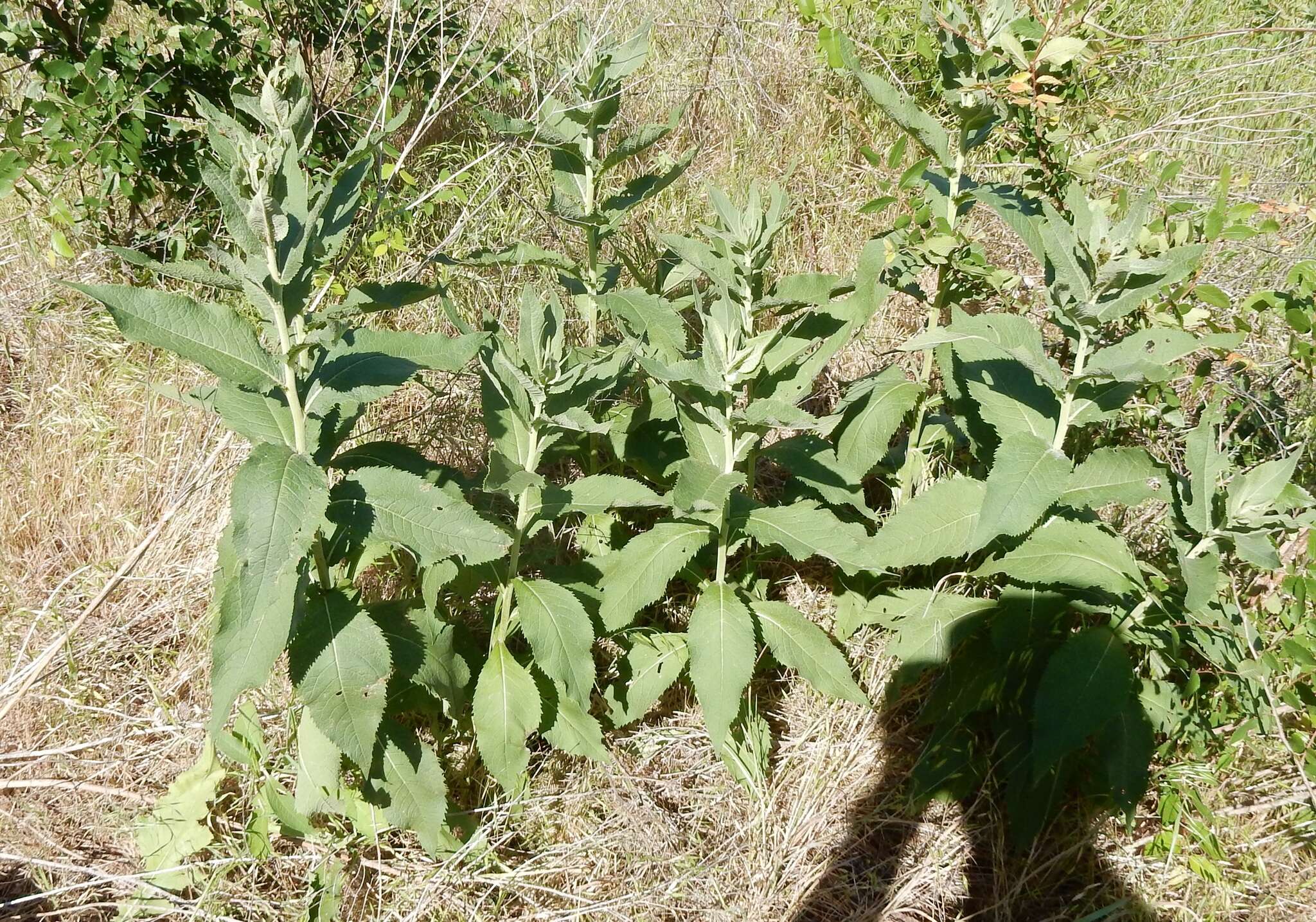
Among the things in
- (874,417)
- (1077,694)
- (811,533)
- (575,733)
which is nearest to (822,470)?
(874,417)

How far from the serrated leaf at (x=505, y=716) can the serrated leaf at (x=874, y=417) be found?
4.20 ft

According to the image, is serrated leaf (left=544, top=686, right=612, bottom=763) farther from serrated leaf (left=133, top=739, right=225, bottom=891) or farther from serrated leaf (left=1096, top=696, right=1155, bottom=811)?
serrated leaf (left=1096, top=696, right=1155, bottom=811)

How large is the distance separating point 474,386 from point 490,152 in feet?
3.27

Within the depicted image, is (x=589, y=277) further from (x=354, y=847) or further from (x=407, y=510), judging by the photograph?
(x=354, y=847)

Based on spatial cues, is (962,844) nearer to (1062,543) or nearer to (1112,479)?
(1062,543)

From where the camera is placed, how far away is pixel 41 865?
9.05 feet

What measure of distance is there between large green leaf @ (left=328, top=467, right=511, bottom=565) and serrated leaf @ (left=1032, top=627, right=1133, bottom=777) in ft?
5.11

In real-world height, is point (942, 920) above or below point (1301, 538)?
below

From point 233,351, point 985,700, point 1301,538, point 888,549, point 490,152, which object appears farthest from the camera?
point 490,152

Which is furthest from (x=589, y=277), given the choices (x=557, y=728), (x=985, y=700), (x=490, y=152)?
(x=985, y=700)

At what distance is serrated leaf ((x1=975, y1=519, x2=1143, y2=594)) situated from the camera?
2656mm

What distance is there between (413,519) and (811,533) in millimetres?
1150

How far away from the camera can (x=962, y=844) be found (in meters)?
2.93

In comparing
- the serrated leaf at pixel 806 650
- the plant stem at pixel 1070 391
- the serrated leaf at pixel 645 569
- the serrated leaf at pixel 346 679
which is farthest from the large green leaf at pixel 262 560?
the plant stem at pixel 1070 391
